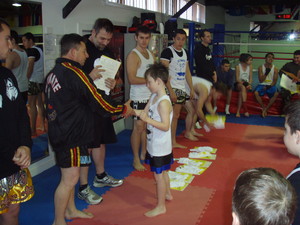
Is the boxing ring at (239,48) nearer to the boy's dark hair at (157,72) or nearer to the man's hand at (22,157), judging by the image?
the boy's dark hair at (157,72)

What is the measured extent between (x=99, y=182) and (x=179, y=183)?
945 millimetres

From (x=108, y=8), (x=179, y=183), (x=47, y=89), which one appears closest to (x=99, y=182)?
(x=179, y=183)

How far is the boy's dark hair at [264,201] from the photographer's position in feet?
3.32

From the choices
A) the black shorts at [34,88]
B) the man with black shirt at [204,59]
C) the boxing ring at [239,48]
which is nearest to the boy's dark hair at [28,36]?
the black shorts at [34,88]

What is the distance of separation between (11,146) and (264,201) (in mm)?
1564

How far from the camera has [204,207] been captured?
3.05 meters

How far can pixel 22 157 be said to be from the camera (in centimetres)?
193

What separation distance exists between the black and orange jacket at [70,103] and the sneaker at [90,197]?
0.92m

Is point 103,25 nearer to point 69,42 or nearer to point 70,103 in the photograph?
point 69,42

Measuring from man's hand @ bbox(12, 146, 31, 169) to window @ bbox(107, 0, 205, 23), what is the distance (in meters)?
4.46

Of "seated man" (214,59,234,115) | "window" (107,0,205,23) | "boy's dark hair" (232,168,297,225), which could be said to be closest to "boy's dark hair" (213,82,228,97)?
"seated man" (214,59,234,115)

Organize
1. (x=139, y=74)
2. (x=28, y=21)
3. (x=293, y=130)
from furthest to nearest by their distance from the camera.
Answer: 1. (x=139, y=74)
2. (x=28, y=21)
3. (x=293, y=130)

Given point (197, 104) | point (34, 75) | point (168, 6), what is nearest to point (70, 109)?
point (34, 75)

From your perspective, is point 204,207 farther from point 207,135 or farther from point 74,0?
point 74,0
